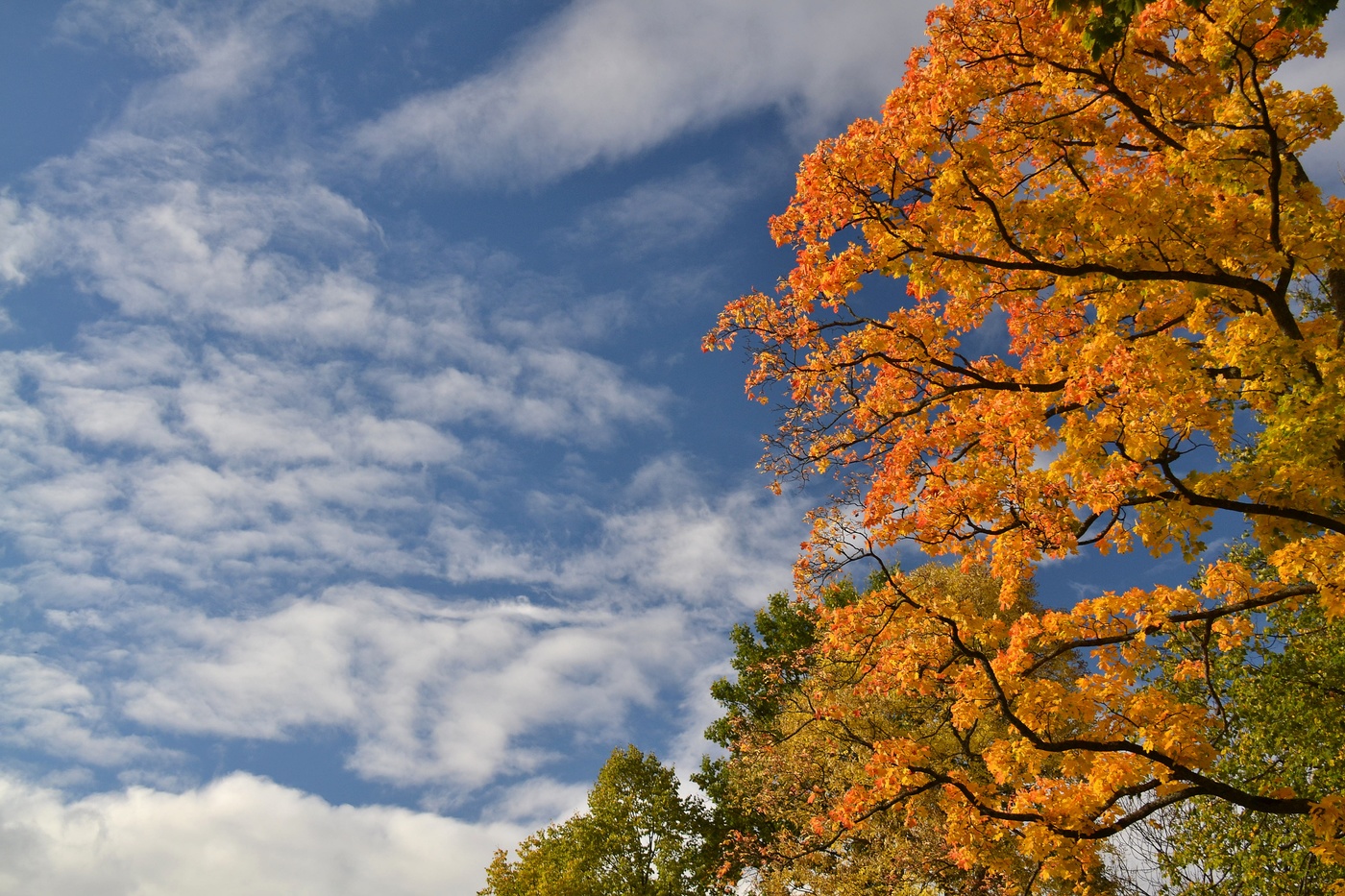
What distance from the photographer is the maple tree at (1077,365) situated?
1017cm

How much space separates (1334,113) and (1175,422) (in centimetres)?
423

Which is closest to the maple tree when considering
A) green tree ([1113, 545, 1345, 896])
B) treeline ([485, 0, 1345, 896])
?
treeline ([485, 0, 1345, 896])

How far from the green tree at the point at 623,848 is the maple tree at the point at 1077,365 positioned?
24.1 m

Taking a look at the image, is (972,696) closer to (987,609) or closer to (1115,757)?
(1115,757)

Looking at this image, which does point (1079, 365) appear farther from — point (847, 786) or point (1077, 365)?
point (847, 786)

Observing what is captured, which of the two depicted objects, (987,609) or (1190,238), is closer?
(1190,238)

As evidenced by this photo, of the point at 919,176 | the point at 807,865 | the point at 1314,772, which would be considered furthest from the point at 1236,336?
the point at 807,865

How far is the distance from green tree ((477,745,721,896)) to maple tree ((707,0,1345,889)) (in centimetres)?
2411

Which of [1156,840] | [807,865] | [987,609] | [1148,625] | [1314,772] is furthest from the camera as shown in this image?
[987,609]

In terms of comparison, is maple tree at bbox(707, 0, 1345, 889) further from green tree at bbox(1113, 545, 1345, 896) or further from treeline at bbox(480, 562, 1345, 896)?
green tree at bbox(1113, 545, 1345, 896)

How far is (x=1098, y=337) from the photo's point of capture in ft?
34.8

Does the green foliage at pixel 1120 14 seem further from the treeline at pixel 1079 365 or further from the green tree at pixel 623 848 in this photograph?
the green tree at pixel 623 848

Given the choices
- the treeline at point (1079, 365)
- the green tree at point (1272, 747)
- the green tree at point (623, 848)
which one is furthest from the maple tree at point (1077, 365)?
the green tree at point (623, 848)

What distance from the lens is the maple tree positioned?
10172 mm
